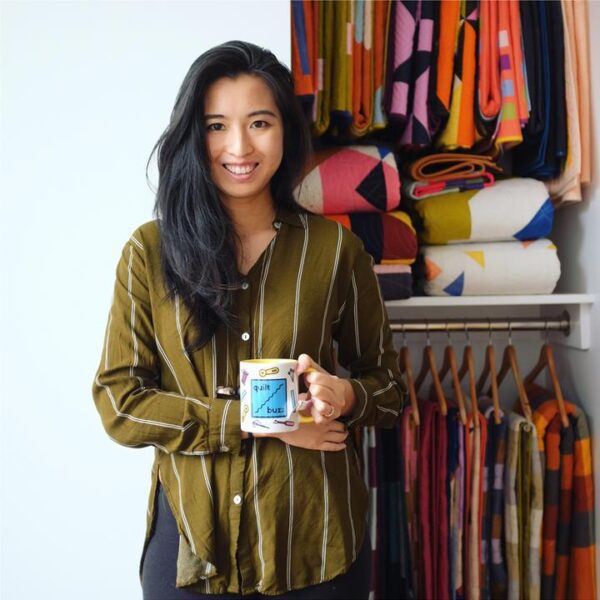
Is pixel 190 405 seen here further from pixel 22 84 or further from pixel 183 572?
pixel 22 84

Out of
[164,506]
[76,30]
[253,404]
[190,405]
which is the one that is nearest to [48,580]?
[164,506]

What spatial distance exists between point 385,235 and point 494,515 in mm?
733

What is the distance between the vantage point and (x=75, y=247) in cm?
131

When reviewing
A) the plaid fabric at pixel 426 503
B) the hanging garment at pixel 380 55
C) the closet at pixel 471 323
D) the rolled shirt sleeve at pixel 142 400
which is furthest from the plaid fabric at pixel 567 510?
the rolled shirt sleeve at pixel 142 400

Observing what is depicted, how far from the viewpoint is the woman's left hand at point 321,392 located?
97cm

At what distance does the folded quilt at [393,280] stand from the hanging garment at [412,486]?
290 mm

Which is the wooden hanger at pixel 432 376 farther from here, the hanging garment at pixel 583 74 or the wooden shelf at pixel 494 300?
the hanging garment at pixel 583 74

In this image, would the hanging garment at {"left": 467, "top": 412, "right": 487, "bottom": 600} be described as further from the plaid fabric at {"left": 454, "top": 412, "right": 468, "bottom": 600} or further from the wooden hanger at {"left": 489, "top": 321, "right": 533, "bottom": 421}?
the wooden hanger at {"left": 489, "top": 321, "right": 533, "bottom": 421}

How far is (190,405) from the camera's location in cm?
100

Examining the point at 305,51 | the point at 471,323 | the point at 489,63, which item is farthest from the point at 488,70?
the point at 471,323

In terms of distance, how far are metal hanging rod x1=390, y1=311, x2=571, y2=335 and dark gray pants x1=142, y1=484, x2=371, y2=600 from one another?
71cm

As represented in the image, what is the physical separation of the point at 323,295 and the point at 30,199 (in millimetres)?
637

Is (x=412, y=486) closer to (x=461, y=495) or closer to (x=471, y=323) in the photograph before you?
(x=461, y=495)

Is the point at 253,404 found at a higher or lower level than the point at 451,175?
lower
